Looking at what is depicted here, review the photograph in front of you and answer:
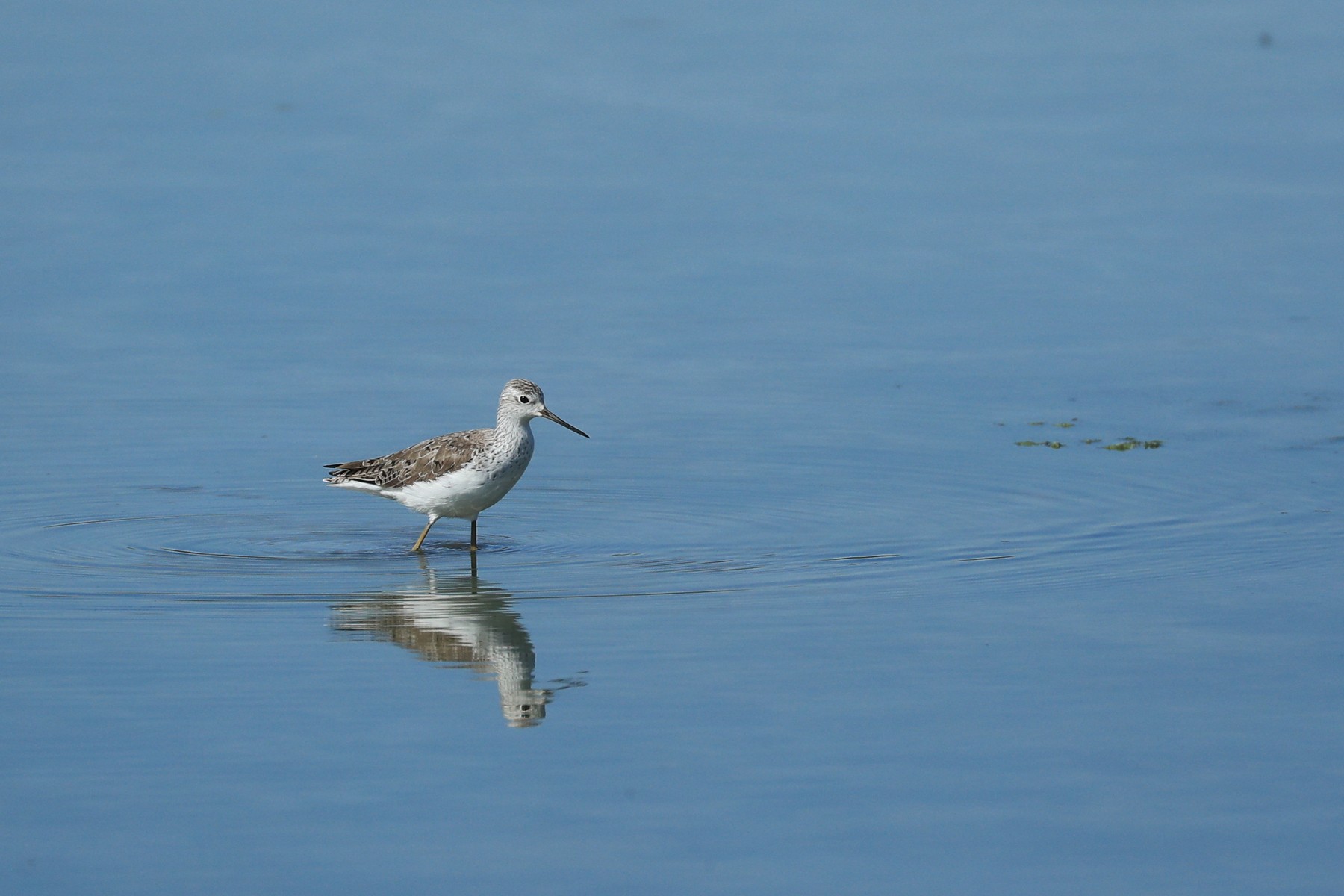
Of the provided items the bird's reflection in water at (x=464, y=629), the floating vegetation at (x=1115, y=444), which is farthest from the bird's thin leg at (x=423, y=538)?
the floating vegetation at (x=1115, y=444)

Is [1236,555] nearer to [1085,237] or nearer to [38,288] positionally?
[1085,237]

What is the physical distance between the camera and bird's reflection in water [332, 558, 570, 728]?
391 inches

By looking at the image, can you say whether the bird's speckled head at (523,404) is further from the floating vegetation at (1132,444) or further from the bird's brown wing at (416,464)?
the floating vegetation at (1132,444)

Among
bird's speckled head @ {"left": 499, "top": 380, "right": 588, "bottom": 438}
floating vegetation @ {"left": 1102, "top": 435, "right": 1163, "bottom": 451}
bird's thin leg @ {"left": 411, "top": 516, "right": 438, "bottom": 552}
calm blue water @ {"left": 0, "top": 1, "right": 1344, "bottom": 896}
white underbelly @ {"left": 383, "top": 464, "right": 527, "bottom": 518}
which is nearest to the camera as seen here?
calm blue water @ {"left": 0, "top": 1, "right": 1344, "bottom": 896}

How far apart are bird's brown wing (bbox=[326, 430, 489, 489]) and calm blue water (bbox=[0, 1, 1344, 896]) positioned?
0.44 metres

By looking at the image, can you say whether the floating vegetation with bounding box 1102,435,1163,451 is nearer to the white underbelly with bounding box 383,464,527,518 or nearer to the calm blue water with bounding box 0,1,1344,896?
the calm blue water with bounding box 0,1,1344,896

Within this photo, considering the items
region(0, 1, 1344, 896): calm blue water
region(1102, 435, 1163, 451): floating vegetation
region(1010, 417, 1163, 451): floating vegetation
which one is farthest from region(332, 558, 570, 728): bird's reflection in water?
region(1102, 435, 1163, 451): floating vegetation

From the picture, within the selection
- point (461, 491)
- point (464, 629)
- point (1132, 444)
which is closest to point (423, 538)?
point (461, 491)

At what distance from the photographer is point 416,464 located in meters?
14.1

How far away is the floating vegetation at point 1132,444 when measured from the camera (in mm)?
15391

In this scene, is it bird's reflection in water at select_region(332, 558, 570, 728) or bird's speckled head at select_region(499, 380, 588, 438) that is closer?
bird's reflection in water at select_region(332, 558, 570, 728)

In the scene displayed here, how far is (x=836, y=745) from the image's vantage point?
9.05 meters

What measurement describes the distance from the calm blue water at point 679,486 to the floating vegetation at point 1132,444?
0.09 metres

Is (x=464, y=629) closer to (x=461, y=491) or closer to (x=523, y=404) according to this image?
(x=461, y=491)
